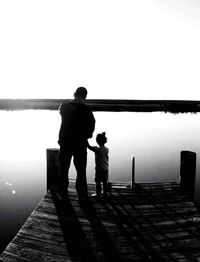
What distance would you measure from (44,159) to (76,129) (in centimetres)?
1328

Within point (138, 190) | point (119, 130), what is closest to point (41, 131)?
point (119, 130)

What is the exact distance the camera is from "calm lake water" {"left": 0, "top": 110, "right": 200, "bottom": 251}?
500 inches

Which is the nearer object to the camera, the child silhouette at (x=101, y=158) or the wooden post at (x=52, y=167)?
the child silhouette at (x=101, y=158)

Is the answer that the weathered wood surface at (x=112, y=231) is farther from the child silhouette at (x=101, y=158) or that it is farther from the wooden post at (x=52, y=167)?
the wooden post at (x=52, y=167)

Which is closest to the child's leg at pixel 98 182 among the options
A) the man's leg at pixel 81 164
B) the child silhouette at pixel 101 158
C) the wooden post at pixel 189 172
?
the child silhouette at pixel 101 158

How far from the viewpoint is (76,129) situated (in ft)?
21.8

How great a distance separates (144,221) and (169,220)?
19.8 inches

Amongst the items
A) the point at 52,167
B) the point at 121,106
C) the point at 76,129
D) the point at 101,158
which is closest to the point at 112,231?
the point at 101,158

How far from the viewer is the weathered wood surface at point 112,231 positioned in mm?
4906

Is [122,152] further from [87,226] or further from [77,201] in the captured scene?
[87,226]

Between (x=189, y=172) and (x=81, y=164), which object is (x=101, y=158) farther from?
(x=189, y=172)

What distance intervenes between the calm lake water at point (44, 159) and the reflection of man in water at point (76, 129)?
4.91 m
